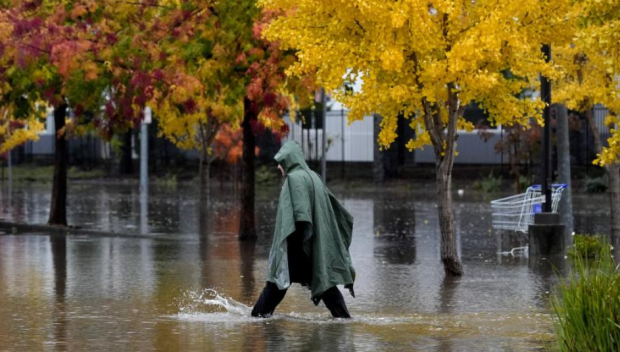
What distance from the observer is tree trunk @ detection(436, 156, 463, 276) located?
18781 mm

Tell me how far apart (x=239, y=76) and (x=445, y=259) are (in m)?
6.90

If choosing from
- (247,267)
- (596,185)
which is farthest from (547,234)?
(596,185)

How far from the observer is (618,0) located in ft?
47.3

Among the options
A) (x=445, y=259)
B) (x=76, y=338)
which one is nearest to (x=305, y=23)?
(x=445, y=259)

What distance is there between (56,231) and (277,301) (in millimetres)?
15028

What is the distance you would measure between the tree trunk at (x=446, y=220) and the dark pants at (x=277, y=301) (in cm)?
537

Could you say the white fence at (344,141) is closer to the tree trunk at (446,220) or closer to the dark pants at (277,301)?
the tree trunk at (446,220)

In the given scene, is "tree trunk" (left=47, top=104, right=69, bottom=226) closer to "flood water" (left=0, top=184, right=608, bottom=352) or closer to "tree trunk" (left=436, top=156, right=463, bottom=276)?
"flood water" (left=0, top=184, right=608, bottom=352)

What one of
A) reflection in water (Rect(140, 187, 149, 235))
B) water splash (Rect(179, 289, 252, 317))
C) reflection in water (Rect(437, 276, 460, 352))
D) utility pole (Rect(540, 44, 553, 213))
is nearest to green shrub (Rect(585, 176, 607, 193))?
reflection in water (Rect(140, 187, 149, 235))

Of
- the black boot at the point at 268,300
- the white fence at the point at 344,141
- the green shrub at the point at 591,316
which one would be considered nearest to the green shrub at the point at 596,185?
the white fence at the point at 344,141

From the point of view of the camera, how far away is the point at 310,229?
13.4 m

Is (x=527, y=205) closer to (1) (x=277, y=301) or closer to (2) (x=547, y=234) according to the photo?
(2) (x=547, y=234)

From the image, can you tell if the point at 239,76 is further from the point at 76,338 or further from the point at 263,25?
the point at 76,338

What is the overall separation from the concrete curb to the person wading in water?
41.0 feet
